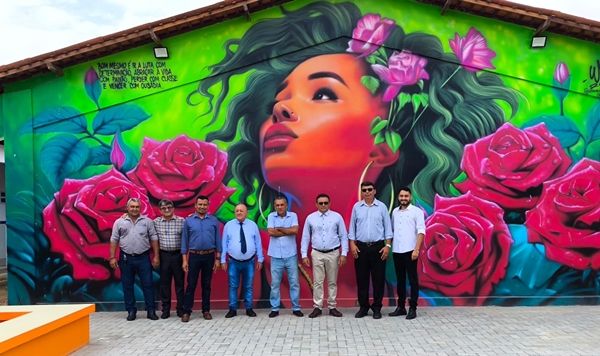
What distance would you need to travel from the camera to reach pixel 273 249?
8.18m

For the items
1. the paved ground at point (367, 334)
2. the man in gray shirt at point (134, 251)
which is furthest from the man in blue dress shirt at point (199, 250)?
the man in gray shirt at point (134, 251)

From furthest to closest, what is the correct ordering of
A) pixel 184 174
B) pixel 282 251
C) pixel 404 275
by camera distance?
1. pixel 184 174
2. pixel 282 251
3. pixel 404 275

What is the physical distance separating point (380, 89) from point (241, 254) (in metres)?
3.29

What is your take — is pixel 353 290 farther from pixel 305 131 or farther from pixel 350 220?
pixel 305 131

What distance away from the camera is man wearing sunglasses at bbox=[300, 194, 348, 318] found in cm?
804

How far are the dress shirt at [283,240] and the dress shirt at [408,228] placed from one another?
1.48 m

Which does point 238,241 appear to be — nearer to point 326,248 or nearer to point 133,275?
point 326,248

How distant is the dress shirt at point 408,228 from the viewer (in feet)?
26.0

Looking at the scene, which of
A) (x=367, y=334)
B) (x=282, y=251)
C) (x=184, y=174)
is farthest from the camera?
(x=184, y=174)

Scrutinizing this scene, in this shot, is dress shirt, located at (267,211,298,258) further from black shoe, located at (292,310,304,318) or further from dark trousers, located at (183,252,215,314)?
dark trousers, located at (183,252,215,314)

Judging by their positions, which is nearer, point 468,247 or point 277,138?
point 468,247

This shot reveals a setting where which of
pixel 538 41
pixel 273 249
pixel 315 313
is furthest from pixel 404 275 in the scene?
pixel 538 41

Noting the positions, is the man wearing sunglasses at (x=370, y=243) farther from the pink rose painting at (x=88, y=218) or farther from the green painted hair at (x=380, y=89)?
the pink rose painting at (x=88, y=218)

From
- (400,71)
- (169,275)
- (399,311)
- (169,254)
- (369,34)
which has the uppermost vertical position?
(369,34)
